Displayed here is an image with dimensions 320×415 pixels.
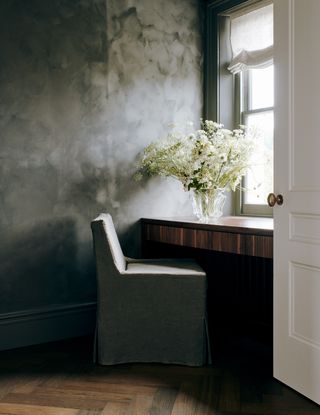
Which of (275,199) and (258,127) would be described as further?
(258,127)

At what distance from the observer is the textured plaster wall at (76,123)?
3221 millimetres

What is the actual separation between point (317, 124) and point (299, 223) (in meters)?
0.47

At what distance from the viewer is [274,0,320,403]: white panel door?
90.3 inches

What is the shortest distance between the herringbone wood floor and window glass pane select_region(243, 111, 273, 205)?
1.31 m

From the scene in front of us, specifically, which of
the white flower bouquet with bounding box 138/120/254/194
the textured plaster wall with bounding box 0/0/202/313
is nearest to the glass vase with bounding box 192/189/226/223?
the white flower bouquet with bounding box 138/120/254/194

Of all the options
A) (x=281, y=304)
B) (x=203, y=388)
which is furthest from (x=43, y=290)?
(x=281, y=304)

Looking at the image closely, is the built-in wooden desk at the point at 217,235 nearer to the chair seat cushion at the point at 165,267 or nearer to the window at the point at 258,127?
the chair seat cushion at the point at 165,267

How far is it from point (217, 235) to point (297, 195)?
2.39 feet

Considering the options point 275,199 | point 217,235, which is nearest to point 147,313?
point 217,235

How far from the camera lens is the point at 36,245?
3.31 meters

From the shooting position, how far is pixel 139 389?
8.29 feet

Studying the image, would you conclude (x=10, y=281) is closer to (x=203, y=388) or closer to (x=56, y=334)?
(x=56, y=334)

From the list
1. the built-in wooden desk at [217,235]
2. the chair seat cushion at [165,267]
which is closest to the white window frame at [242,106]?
the built-in wooden desk at [217,235]

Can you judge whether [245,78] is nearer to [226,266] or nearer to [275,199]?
[226,266]
